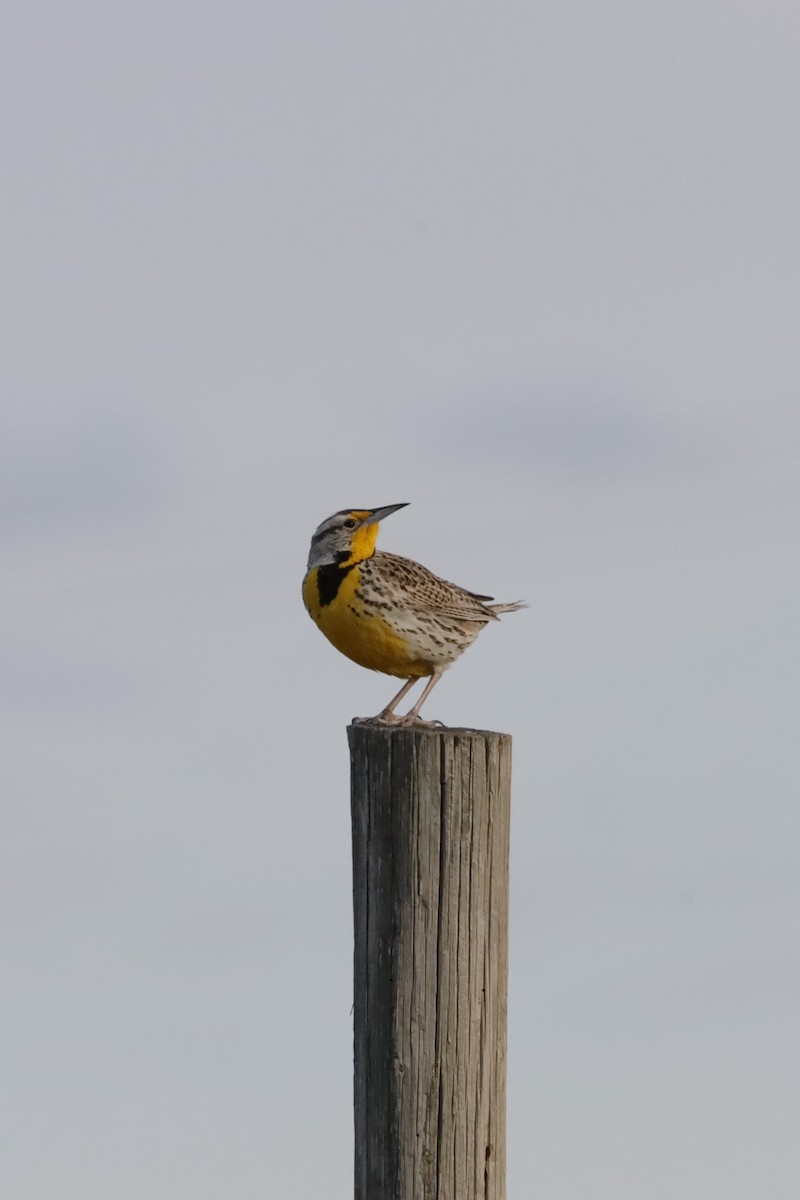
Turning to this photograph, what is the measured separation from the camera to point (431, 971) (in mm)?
5918

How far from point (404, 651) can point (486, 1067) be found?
10.7 ft

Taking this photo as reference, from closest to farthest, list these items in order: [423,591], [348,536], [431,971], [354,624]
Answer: [431,971], [354,624], [423,591], [348,536]

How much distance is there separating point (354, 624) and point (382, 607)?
0.57 ft

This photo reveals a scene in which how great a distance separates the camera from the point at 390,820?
6.01 metres

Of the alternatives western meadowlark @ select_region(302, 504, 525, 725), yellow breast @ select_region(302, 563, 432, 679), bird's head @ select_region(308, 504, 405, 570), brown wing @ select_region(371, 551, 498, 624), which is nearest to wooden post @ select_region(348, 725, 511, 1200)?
western meadowlark @ select_region(302, 504, 525, 725)

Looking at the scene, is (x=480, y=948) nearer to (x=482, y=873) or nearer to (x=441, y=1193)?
(x=482, y=873)

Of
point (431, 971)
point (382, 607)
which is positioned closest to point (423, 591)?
point (382, 607)

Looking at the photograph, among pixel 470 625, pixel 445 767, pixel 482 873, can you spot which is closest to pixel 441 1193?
pixel 482 873

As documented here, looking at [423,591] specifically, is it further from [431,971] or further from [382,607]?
[431,971]

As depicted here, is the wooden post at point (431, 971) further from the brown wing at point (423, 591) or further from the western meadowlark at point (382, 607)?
the brown wing at point (423, 591)

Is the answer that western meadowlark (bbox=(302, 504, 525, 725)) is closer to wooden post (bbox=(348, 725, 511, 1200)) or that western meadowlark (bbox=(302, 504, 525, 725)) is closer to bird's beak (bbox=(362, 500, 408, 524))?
bird's beak (bbox=(362, 500, 408, 524))

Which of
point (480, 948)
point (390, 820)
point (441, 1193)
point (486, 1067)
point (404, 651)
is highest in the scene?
point (404, 651)

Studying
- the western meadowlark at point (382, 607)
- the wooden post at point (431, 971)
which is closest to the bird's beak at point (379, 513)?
the western meadowlark at point (382, 607)

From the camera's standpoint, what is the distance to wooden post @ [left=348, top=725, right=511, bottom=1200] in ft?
19.3
